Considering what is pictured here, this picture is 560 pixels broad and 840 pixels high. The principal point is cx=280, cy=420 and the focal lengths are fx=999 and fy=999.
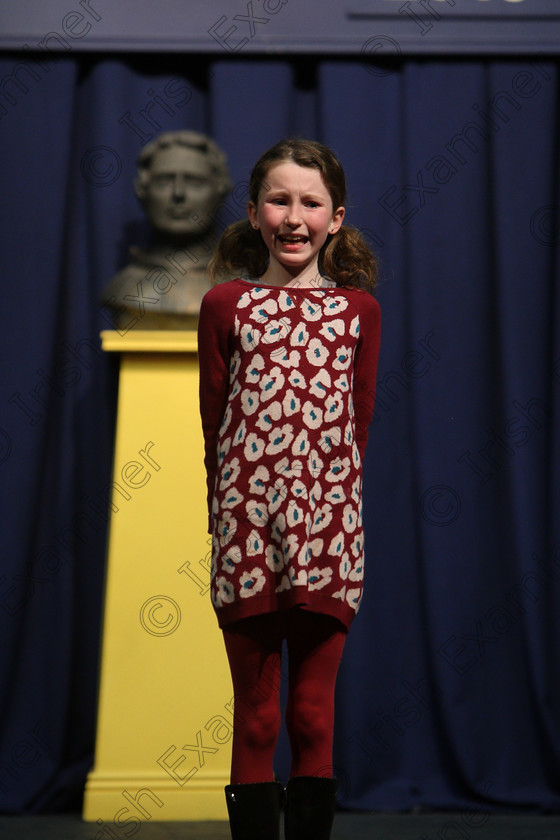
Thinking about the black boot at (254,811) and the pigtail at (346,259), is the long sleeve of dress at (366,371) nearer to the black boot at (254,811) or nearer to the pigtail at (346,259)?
the pigtail at (346,259)

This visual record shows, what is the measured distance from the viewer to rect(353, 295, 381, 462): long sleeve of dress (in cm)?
159

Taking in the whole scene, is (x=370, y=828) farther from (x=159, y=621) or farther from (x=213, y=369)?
(x=213, y=369)

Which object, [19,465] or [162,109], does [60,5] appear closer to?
[162,109]

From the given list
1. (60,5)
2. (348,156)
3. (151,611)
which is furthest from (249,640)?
(60,5)

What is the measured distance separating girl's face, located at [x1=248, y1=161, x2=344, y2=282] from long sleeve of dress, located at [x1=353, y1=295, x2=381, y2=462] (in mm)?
122

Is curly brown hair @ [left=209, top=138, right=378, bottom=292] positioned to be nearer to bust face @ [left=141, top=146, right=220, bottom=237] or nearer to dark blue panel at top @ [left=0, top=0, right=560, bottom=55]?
bust face @ [left=141, top=146, right=220, bottom=237]

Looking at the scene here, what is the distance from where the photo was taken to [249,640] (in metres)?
1.48

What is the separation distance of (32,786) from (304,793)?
1273 millimetres

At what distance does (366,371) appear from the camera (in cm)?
161

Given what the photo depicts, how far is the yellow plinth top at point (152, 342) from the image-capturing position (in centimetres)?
235

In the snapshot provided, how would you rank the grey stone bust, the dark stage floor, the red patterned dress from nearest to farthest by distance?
the red patterned dress
the dark stage floor
the grey stone bust

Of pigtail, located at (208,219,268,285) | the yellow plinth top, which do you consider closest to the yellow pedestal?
the yellow plinth top

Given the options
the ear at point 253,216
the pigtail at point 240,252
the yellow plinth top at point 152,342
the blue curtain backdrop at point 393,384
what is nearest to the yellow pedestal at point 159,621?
the yellow plinth top at point 152,342

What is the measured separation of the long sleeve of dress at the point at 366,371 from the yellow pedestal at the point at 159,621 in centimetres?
82
